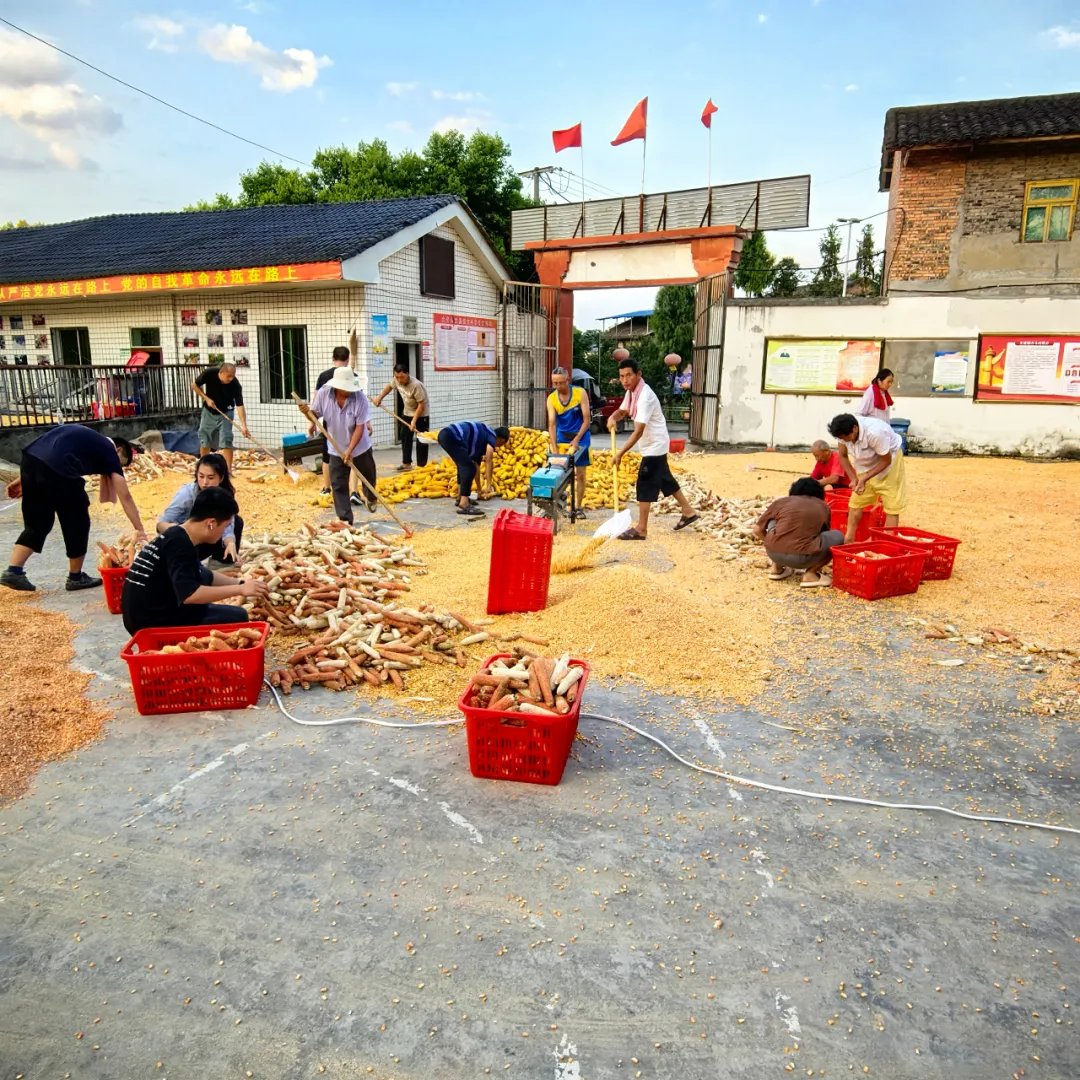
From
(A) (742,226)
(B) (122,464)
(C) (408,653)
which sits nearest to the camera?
(C) (408,653)

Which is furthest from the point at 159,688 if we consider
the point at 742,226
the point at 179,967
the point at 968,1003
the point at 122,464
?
the point at 742,226

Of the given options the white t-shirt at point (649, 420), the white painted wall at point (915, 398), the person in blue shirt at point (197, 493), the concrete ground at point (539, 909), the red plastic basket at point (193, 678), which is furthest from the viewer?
the white painted wall at point (915, 398)

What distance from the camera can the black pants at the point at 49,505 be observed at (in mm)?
6289

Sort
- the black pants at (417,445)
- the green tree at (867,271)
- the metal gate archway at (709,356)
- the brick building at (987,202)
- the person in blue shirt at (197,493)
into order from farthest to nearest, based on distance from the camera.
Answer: the green tree at (867,271), the metal gate archway at (709,356), the brick building at (987,202), the black pants at (417,445), the person in blue shirt at (197,493)

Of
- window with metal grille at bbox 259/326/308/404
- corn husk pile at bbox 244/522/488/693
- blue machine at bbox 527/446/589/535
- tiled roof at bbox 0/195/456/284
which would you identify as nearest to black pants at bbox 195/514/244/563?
corn husk pile at bbox 244/522/488/693

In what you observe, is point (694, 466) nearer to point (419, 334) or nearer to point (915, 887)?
point (419, 334)

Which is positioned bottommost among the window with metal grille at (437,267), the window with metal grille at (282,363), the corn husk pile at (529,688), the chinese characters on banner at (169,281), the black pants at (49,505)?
the corn husk pile at (529,688)

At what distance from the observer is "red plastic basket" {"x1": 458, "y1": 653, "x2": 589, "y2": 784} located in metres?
3.53

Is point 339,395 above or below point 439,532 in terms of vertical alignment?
above

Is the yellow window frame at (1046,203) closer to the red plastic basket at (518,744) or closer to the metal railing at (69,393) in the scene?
the red plastic basket at (518,744)

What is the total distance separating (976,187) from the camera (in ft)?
51.4

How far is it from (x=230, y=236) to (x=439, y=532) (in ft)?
38.5

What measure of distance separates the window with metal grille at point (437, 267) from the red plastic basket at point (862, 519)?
11.6 m

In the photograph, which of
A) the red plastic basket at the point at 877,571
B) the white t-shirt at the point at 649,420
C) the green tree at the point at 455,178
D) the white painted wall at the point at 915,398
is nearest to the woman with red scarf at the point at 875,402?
the white t-shirt at the point at 649,420
